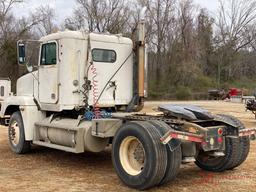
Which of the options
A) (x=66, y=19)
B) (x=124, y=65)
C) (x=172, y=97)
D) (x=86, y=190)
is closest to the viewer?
(x=86, y=190)

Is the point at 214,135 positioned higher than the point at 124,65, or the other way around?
the point at 124,65

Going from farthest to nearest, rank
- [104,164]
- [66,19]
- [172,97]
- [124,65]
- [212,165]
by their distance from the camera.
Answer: [172,97], [66,19], [124,65], [104,164], [212,165]

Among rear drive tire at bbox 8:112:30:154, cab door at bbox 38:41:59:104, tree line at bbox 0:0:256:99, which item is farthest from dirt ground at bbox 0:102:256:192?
tree line at bbox 0:0:256:99

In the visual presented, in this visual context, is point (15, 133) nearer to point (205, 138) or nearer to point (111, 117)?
point (111, 117)

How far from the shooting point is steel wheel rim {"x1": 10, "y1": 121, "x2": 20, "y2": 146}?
401 inches

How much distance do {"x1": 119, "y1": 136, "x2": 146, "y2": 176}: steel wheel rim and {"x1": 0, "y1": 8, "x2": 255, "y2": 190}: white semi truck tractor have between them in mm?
16

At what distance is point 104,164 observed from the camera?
354 inches

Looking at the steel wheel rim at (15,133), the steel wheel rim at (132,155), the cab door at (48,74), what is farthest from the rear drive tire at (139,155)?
the steel wheel rim at (15,133)

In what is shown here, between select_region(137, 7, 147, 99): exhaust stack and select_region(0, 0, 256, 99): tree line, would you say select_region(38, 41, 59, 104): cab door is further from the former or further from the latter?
select_region(0, 0, 256, 99): tree line

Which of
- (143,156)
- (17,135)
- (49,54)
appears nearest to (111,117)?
(143,156)

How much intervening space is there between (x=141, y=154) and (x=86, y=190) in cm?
102

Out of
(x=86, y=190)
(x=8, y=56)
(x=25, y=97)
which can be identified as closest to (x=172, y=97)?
(x=8, y=56)

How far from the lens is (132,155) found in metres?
7.26

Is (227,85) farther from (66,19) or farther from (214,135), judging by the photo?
(214,135)
